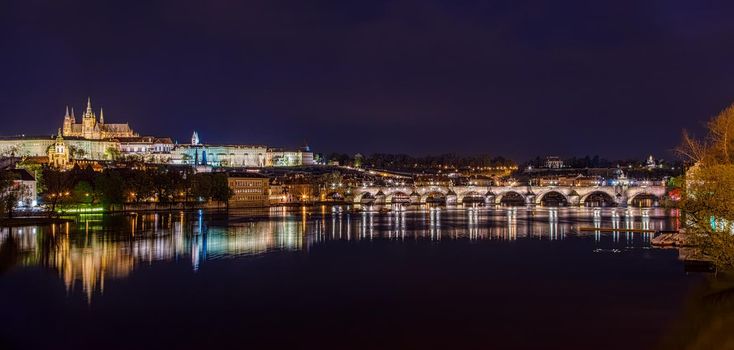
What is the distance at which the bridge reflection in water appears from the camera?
2403 cm

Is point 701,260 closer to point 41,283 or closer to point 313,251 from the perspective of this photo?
point 313,251

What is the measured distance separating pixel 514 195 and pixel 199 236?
245 ft

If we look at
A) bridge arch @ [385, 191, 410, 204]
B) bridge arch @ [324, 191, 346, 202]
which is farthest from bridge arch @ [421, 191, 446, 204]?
bridge arch @ [324, 191, 346, 202]

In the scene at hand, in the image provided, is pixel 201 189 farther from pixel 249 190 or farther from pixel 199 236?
pixel 199 236

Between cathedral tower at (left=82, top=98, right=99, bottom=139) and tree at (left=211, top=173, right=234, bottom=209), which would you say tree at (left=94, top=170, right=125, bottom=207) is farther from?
cathedral tower at (left=82, top=98, right=99, bottom=139)

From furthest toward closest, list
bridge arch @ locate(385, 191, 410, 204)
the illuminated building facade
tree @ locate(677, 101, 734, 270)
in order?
bridge arch @ locate(385, 191, 410, 204) < the illuminated building facade < tree @ locate(677, 101, 734, 270)

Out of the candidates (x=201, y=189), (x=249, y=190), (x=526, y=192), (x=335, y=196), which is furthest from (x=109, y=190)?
(x=526, y=192)

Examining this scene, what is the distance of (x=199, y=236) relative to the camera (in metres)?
34.1

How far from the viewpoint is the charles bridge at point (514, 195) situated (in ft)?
257

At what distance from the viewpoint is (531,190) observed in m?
84.4

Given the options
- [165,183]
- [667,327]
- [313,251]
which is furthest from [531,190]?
[667,327]

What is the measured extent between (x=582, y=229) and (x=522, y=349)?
2648cm

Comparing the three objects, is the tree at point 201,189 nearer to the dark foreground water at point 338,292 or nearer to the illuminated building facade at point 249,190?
the illuminated building facade at point 249,190

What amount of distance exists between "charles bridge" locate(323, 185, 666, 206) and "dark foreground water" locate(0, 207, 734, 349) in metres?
47.3
